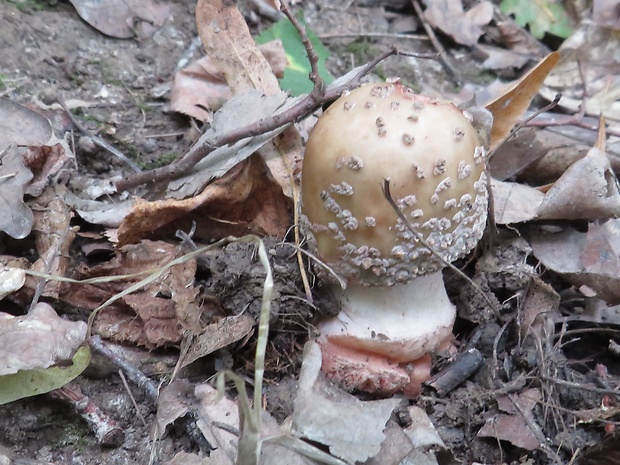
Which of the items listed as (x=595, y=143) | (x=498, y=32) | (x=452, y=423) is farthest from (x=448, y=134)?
(x=498, y=32)

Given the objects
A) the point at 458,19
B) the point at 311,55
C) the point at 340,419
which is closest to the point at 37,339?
the point at 340,419

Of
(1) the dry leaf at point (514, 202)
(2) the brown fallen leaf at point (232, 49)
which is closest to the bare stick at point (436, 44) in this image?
(1) the dry leaf at point (514, 202)

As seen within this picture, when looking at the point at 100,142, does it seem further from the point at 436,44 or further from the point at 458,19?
the point at 458,19

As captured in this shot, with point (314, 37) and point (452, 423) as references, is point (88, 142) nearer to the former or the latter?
point (314, 37)

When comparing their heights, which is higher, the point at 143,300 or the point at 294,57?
the point at 294,57

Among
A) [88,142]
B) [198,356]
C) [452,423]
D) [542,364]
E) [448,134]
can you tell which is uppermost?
[448,134]

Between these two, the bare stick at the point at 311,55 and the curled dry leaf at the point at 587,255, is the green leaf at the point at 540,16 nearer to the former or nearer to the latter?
the curled dry leaf at the point at 587,255
